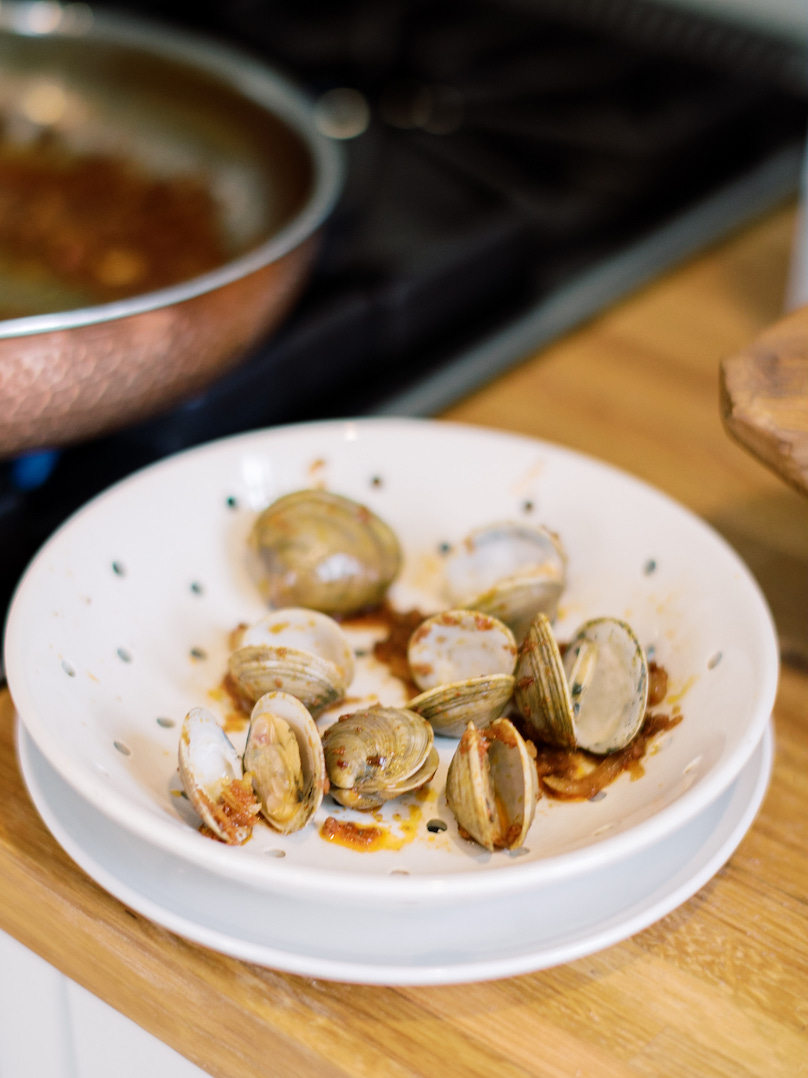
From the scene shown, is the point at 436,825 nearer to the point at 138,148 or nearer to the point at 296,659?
the point at 296,659

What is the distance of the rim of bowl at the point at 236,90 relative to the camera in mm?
696

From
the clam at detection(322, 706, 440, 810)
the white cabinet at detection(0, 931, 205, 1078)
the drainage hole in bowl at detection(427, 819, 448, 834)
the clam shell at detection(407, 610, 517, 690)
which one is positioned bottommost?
the white cabinet at detection(0, 931, 205, 1078)

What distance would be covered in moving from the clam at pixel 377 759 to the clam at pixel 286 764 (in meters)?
0.01

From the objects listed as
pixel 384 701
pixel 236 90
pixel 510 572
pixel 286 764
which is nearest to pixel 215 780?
pixel 286 764

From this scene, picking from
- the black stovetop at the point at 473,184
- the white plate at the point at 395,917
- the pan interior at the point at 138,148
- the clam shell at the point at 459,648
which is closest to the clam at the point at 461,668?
the clam shell at the point at 459,648

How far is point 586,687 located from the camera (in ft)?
1.90

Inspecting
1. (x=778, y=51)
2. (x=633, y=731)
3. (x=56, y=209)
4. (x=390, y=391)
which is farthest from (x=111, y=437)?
(x=778, y=51)

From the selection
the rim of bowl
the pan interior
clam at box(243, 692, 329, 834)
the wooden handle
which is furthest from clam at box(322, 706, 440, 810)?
the pan interior

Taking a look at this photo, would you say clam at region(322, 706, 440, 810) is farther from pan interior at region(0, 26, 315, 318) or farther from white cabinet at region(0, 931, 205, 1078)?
pan interior at region(0, 26, 315, 318)

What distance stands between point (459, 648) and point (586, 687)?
7cm

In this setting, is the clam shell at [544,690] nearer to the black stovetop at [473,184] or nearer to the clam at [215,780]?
the clam at [215,780]

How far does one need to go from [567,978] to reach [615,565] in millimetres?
267

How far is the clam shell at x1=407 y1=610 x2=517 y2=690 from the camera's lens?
23.3 inches

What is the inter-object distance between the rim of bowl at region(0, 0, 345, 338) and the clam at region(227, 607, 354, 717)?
0.24 meters
